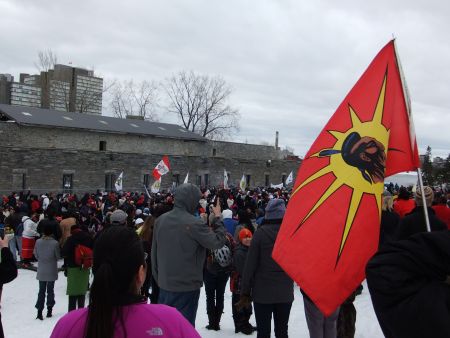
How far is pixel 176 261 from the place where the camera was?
4906mm

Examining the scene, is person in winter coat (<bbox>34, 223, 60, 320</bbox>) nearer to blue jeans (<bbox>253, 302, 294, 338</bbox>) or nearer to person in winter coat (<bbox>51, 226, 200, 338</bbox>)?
blue jeans (<bbox>253, 302, 294, 338</bbox>)

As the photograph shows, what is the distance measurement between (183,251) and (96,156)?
31.3 metres

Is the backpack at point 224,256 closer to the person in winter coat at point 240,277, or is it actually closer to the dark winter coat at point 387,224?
the person in winter coat at point 240,277

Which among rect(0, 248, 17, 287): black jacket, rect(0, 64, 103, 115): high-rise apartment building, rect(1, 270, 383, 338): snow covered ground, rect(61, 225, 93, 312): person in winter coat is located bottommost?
rect(1, 270, 383, 338): snow covered ground

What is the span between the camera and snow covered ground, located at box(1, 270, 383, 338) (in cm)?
705

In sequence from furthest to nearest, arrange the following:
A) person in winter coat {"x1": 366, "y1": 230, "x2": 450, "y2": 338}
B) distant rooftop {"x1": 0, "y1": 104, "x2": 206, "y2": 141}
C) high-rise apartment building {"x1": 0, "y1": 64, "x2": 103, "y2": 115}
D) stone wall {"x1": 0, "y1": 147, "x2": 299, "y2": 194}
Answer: high-rise apartment building {"x1": 0, "y1": 64, "x2": 103, "y2": 115} → distant rooftop {"x1": 0, "y1": 104, "x2": 206, "y2": 141} → stone wall {"x1": 0, "y1": 147, "x2": 299, "y2": 194} → person in winter coat {"x1": 366, "y1": 230, "x2": 450, "y2": 338}

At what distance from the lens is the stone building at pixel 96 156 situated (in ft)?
104

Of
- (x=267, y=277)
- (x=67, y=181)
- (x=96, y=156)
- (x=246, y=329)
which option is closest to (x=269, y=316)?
(x=267, y=277)

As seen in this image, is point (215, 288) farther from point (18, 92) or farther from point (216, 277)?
point (18, 92)

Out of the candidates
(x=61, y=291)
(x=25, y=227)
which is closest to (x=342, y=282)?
(x=61, y=291)

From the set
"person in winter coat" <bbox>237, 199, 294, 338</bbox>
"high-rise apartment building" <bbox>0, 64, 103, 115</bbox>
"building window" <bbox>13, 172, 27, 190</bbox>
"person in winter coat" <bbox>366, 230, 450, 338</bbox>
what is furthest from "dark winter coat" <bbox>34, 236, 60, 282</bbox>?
"high-rise apartment building" <bbox>0, 64, 103, 115</bbox>

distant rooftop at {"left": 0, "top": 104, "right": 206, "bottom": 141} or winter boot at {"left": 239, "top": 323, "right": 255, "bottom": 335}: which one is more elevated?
distant rooftop at {"left": 0, "top": 104, "right": 206, "bottom": 141}

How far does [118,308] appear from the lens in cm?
197

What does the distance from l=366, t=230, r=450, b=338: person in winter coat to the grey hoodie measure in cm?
321
